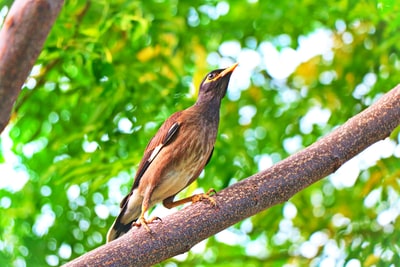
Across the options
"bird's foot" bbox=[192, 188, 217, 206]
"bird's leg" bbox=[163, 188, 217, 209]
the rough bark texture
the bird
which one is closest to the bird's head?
the bird

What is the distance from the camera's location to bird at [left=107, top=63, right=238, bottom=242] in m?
3.85

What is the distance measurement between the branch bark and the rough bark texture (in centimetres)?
105

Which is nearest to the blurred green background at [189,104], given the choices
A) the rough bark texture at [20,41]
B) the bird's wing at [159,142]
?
the bird's wing at [159,142]

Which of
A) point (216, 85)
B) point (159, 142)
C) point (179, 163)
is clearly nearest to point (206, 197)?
point (179, 163)

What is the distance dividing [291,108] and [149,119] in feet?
4.09

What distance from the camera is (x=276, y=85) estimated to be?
Answer: 18.7ft

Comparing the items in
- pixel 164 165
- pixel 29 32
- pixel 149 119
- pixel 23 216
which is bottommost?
pixel 23 216

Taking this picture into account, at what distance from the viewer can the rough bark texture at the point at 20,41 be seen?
84.1 inches

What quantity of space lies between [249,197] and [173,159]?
76 centimetres

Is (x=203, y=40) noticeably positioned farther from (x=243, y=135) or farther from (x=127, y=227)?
(x=127, y=227)

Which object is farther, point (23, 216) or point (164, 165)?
point (23, 216)

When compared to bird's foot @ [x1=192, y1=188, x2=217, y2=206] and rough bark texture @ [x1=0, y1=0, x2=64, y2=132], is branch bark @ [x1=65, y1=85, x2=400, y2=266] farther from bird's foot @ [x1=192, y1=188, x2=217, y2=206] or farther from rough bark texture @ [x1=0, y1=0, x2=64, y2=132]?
rough bark texture @ [x1=0, y1=0, x2=64, y2=132]

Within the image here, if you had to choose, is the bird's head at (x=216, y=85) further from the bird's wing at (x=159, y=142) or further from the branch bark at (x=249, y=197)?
the branch bark at (x=249, y=197)

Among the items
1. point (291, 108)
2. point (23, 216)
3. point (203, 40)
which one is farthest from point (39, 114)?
point (291, 108)
